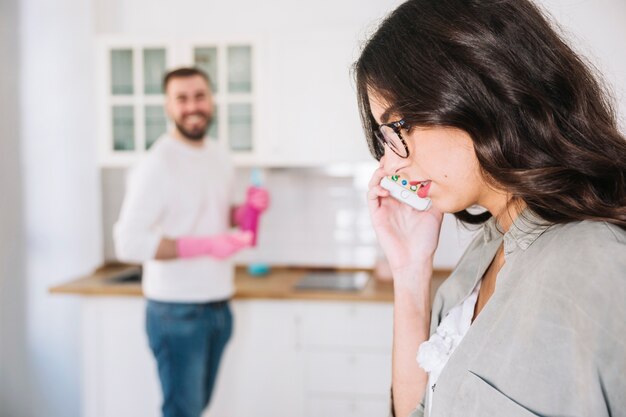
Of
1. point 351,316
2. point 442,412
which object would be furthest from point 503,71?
point 351,316

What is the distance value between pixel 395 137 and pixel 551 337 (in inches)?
11.7

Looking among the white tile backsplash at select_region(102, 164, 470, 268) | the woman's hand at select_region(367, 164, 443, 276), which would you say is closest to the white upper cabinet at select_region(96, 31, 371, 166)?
the white tile backsplash at select_region(102, 164, 470, 268)

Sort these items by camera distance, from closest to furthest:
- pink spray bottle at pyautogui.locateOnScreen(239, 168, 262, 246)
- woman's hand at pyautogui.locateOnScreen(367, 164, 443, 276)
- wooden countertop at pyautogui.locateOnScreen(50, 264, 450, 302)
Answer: woman's hand at pyautogui.locateOnScreen(367, 164, 443, 276)
pink spray bottle at pyautogui.locateOnScreen(239, 168, 262, 246)
wooden countertop at pyautogui.locateOnScreen(50, 264, 450, 302)

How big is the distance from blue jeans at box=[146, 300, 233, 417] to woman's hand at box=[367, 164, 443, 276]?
1161 millimetres

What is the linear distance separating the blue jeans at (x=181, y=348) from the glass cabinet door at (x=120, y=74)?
43.7 inches

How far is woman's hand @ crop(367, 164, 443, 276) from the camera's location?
0.93m

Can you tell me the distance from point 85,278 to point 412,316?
215cm

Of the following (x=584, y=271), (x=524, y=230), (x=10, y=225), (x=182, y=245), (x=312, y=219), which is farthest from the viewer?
(x=312, y=219)

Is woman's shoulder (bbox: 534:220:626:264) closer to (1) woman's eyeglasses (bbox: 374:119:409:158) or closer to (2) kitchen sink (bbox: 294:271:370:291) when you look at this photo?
(1) woman's eyeglasses (bbox: 374:119:409:158)

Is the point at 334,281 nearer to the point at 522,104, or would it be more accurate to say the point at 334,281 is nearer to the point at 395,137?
the point at 395,137

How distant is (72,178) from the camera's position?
2748 millimetres

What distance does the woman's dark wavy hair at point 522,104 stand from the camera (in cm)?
61

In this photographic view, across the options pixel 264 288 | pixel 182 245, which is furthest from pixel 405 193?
pixel 264 288

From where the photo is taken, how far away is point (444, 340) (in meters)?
0.83
